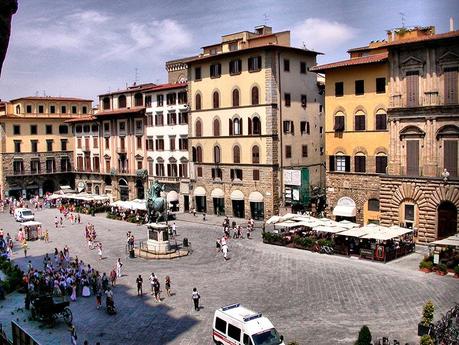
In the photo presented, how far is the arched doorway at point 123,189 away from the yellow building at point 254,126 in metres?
15.3

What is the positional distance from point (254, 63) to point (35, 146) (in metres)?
45.1

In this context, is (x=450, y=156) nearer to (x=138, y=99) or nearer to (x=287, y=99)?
(x=287, y=99)

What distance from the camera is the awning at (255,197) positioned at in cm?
5284

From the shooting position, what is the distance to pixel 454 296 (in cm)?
2683

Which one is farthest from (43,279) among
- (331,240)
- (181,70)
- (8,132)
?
(8,132)

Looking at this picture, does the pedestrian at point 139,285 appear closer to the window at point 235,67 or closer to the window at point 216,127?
the window at point 216,127

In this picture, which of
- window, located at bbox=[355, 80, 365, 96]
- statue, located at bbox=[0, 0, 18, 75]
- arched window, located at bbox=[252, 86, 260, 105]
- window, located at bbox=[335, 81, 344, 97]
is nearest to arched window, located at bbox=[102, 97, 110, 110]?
arched window, located at bbox=[252, 86, 260, 105]

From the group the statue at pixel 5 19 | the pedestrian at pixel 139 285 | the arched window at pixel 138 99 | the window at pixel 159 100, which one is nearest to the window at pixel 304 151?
the window at pixel 159 100

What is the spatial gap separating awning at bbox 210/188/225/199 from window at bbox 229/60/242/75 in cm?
1247

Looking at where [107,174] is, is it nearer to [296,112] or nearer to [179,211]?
[179,211]

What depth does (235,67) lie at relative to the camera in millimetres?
54219

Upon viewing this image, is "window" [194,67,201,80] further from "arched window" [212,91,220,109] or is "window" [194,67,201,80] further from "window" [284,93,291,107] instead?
"window" [284,93,291,107]

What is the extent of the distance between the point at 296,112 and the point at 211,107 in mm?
9199

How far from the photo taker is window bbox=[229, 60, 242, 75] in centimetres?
5378
